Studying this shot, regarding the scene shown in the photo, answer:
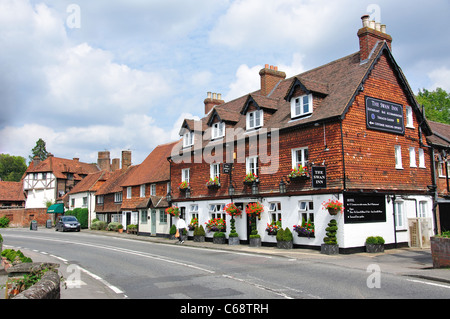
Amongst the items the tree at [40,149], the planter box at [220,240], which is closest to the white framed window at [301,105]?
the planter box at [220,240]

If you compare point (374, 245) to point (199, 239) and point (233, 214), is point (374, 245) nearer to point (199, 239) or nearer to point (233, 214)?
point (233, 214)

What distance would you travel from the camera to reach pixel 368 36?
846 inches

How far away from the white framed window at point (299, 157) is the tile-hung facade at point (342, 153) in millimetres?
53

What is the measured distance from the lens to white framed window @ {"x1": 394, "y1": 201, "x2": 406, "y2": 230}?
20.8 m

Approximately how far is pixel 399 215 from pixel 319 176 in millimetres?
5772

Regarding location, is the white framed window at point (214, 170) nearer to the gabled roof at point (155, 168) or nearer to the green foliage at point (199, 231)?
the green foliage at point (199, 231)

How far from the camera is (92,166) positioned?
77.2 m

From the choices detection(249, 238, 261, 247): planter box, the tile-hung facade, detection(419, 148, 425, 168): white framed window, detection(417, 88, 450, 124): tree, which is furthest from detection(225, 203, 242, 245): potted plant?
detection(417, 88, 450, 124): tree

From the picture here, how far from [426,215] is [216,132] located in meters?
14.2

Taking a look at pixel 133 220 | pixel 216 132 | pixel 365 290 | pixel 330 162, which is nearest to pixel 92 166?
pixel 133 220

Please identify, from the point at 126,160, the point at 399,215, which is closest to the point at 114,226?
the point at 126,160

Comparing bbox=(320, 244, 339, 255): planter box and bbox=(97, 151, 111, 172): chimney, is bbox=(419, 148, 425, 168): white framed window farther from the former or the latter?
bbox=(97, 151, 111, 172): chimney
